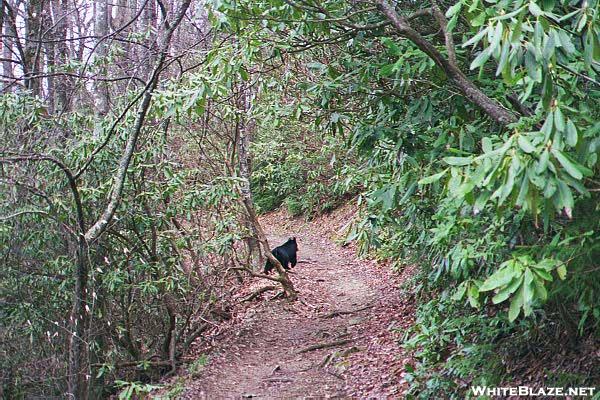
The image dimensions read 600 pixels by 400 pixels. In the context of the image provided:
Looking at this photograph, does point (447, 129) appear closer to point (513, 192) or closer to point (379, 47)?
point (379, 47)

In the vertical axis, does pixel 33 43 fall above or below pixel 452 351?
above

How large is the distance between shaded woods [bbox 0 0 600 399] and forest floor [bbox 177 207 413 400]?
0.48 meters

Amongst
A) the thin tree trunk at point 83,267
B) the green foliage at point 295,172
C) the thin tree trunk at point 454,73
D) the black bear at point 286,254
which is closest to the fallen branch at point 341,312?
the black bear at point 286,254

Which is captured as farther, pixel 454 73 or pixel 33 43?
pixel 33 43

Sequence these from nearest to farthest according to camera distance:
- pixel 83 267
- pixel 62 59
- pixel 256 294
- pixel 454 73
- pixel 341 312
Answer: pixel 454 73 → pixel 83 267 → pixel 62 59 → pixel 341 312 → pixel 256 294

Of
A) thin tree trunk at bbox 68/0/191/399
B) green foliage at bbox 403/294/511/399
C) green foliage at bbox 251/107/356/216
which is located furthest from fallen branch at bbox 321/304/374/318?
thin tree trunk at bbox 68/0/191/399

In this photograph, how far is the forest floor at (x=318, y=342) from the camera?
25.0ft

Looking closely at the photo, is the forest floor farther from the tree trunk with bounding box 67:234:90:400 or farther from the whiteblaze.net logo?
the tree trunk with bounding box 67:234:90:400

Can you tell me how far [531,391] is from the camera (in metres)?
4.72

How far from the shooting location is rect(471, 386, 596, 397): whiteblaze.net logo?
13.9ft

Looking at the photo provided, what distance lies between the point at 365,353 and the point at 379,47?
4521mm

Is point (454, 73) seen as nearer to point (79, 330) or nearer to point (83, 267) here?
point (83, 267)

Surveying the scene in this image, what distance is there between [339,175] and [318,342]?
2718 mm

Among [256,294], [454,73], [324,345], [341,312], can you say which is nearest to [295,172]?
[256,294]
